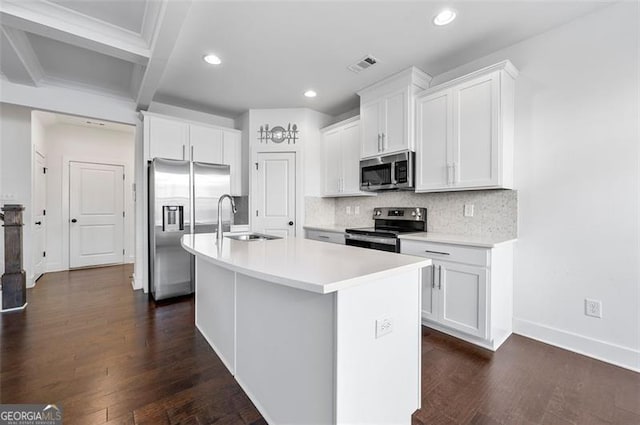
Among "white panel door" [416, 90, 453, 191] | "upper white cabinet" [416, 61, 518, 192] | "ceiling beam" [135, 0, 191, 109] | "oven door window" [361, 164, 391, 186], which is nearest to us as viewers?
"ceiling beam" [135, 0, 191, 109]

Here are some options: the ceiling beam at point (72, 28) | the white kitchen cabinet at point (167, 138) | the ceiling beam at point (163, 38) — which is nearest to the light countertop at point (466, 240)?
the ceiling beam at point (163, 38)

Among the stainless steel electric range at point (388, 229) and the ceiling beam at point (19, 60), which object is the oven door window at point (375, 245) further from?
the ceiling beam at point (19, 60)

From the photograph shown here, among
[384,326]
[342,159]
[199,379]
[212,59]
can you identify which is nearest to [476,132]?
[342,159]

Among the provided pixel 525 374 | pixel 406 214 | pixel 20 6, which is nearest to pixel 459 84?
pixel 406 214

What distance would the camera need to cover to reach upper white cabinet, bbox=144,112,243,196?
3.62m

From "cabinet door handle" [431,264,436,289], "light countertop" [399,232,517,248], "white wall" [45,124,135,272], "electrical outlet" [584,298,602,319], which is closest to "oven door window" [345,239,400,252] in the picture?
"light countertop" [399,232,517,248]

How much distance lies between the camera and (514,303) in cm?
254

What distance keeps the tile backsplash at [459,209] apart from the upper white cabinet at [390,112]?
0.67m

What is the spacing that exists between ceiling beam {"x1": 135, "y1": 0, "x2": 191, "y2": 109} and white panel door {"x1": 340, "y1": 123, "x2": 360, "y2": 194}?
7.53 feet

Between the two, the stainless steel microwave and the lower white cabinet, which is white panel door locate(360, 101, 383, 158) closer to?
the stainless steel microwave

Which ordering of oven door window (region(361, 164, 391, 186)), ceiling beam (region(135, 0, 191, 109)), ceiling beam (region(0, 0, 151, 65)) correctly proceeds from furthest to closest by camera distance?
oven door window (region(361, 164, 391, 186)) → ceiling beam (region(0, 0, 151, 65)) → ceiling beam (region(135, 0, 191, 109))

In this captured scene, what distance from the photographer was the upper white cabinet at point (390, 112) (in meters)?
2.98

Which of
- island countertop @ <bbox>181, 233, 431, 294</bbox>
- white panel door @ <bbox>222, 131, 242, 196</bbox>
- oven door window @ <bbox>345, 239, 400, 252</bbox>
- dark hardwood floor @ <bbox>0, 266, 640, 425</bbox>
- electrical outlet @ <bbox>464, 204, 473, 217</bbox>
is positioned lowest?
dark hardwood floor @ <bbox>0, 266, 640, 425</bbox>

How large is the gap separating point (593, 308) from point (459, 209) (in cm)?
128
